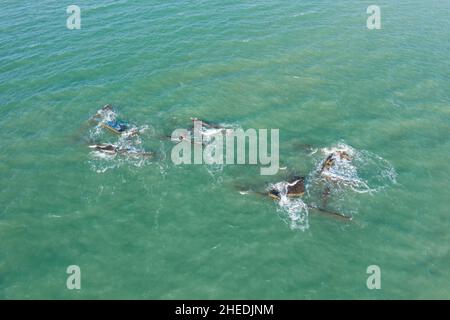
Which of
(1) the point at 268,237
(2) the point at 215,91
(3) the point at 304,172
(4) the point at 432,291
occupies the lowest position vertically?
(4) the point at 432,291

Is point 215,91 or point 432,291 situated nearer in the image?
point 432,291

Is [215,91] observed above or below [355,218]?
above

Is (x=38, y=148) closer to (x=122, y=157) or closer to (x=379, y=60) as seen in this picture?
(x=122, y=157)

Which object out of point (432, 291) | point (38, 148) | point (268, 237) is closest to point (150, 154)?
point (38, 148)
